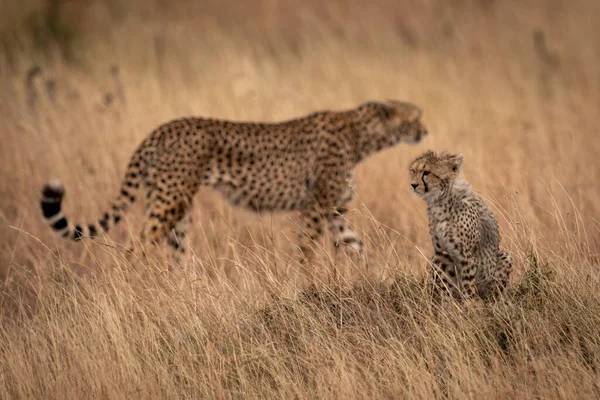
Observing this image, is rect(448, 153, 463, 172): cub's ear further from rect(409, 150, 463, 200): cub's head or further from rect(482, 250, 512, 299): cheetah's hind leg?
rect(482, 250, 512, 299): cheetah's hind leg

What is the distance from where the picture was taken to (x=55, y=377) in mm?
3641

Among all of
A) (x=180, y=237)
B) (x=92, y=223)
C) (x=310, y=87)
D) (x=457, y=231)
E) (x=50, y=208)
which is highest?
(x=310, y=87)

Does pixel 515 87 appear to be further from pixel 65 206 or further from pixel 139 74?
pixel 65 206

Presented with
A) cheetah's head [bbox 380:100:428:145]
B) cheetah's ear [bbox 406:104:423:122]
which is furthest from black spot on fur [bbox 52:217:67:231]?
cheetah's ear [bbox 406:104:423:122]

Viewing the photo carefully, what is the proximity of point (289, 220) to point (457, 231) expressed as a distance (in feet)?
9.34

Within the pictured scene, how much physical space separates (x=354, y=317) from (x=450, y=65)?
19.7 feet

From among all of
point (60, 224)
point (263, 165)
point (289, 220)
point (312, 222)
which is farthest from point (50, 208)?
point (289, 220)

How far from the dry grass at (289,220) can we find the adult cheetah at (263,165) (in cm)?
15

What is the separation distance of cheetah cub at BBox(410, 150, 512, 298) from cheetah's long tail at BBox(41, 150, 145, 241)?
1.60 meters

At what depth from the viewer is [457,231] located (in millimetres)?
3744

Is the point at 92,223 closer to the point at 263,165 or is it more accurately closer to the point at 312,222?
the point at 263,165

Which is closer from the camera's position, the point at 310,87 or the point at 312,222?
the point at 312,222

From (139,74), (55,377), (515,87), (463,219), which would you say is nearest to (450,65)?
(515,87)

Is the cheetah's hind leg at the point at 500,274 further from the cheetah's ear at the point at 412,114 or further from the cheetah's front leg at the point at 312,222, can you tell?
the cheetah's ear at the point at 412,114
